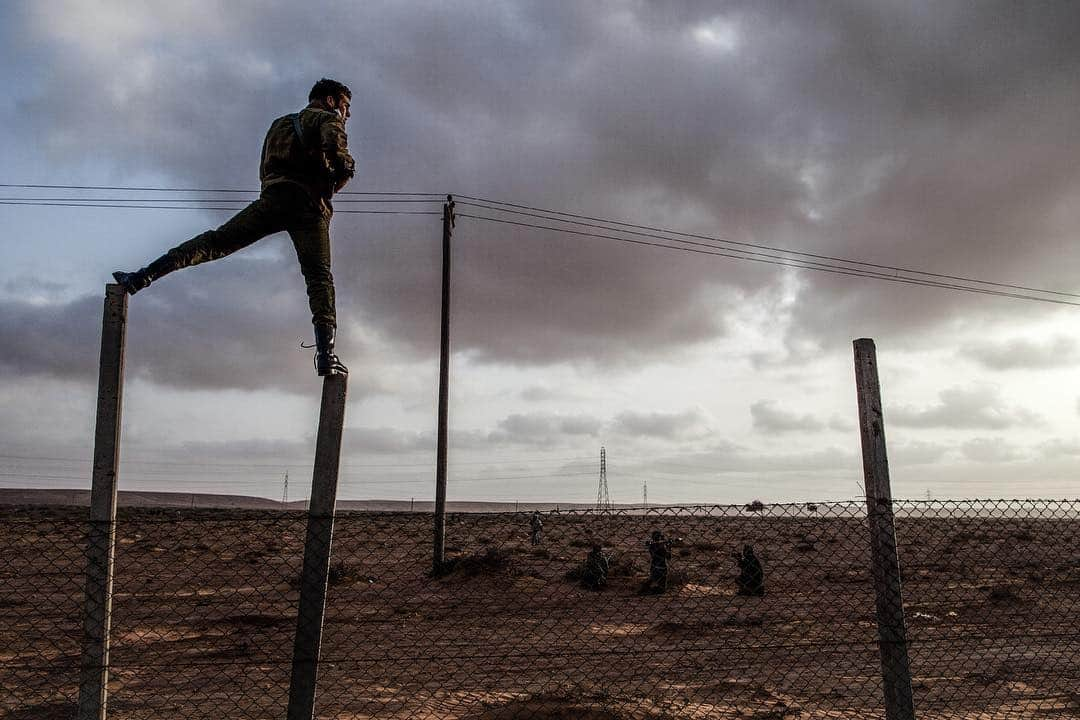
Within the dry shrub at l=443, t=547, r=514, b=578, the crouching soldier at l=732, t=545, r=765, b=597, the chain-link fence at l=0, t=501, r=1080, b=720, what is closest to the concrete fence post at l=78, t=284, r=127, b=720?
the chain-link fence at l=0, t=501, r=1080, b=720

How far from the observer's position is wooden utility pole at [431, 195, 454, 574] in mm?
18609

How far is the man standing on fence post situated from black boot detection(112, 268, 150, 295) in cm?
7

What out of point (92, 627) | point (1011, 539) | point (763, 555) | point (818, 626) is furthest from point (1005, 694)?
point (1011, 539)

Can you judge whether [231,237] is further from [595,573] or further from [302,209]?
[595,573]

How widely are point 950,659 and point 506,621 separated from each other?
751cm

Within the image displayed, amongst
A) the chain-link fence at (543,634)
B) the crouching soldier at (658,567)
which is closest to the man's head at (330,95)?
the chain-link fence at (543,634)

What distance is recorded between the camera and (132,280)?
4543 mm

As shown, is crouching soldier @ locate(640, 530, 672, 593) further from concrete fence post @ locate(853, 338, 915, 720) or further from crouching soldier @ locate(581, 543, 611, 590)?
concrete fence post @ locate(853, 338, 915, 720)

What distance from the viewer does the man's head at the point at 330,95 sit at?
5195 mm

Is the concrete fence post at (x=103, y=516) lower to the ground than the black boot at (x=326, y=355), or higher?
lower

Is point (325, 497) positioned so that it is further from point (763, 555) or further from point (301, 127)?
point (763, 555)

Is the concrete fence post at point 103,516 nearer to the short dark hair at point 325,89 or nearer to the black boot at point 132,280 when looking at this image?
the black boot at point 132,280

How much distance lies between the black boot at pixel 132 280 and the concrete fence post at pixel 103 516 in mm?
66

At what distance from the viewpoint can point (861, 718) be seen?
7.42 meters
